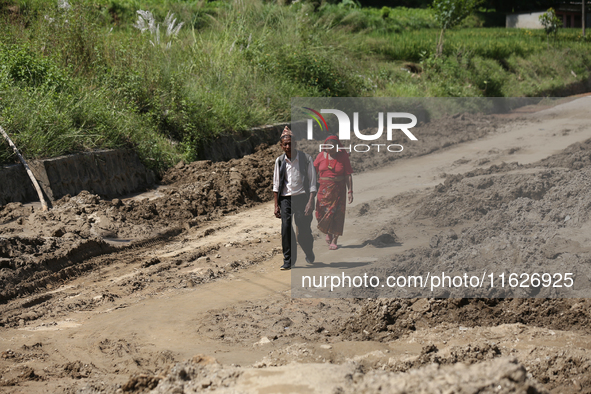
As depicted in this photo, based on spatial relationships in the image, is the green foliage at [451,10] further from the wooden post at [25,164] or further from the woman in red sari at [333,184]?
the wooden post at [25,164]

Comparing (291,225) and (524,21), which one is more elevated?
(524,21)

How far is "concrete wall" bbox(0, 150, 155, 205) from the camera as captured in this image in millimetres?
8320

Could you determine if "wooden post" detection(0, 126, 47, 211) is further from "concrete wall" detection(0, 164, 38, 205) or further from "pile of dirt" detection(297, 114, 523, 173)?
"pile of dirt" detection(297, 114, 523, 173)

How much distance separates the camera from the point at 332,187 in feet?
21.8

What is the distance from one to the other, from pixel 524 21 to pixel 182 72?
40214 millimetres

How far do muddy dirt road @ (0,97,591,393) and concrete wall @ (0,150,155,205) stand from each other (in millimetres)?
448

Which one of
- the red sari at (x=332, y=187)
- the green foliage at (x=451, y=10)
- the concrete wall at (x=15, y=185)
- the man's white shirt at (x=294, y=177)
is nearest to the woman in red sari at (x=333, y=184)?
the red sari at (x=332, y=187)

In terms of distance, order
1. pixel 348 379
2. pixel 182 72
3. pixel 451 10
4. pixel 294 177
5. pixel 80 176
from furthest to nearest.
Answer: pixel 451 10, pixel 182 72, pixel 80 176, pixel 294 177, pixel 348 379

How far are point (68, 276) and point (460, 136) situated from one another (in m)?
11.4

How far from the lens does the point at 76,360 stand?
4.30 m

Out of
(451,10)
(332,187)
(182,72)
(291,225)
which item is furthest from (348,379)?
(451,10)

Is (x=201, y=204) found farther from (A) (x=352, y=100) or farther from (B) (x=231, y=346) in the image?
(A) (x=352, y=100)

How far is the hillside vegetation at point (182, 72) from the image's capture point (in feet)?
32.5

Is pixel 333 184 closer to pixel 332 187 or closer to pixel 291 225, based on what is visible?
pixel 332 187
